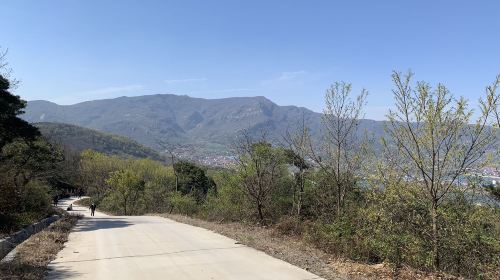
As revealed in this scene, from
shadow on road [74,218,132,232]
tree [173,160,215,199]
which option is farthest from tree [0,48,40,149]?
tree [173,160,215,199]

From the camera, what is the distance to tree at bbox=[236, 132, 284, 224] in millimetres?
17703

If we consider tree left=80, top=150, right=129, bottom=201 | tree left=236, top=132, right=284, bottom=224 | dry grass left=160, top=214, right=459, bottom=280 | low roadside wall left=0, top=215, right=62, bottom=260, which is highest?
tree left=236, top=132, right=284, bottom=224

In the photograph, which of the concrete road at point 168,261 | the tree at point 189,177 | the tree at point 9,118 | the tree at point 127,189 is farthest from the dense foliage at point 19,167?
the tree at point 189,177

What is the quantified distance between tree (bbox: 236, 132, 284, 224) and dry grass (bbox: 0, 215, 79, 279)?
24.2ft

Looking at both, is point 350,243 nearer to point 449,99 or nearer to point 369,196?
point 369,196

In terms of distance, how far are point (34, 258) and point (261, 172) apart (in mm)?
9741

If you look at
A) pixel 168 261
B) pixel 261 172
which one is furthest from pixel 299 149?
pixel 168 261

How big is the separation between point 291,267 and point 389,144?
3.38 meters

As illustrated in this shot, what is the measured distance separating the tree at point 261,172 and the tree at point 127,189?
3745cm

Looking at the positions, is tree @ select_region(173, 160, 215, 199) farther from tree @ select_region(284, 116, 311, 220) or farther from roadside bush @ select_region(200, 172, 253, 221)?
tree @ select_region(284, 116, 311, 220)

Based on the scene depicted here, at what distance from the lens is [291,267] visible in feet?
28.7

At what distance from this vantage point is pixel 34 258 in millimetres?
9773

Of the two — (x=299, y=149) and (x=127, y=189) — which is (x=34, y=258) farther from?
(x=127, y=189)

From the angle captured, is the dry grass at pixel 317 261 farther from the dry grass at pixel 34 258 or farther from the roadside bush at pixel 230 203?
the dry grass at pixel 34 258
